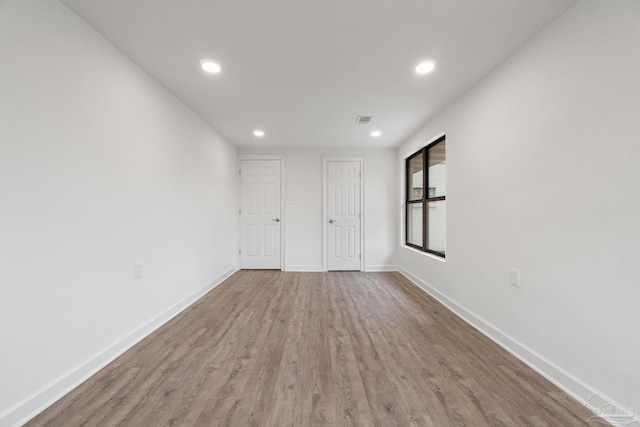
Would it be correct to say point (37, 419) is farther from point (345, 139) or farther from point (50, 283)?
point (345, 139)

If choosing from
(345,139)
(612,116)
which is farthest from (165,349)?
(345,139)

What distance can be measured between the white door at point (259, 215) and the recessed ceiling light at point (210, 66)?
264 centimetres

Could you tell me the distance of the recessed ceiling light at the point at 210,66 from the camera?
211cm

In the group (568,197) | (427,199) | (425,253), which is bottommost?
(425,253)

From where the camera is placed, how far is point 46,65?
1441 millimetres

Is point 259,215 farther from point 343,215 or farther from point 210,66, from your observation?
point 210,66

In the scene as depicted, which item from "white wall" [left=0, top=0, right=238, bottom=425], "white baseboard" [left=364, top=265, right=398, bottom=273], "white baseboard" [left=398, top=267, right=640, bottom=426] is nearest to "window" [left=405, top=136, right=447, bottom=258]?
"white baseboard" [left=364, top=265, right=398, bottom=273]

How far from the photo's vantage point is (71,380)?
5.07 feet

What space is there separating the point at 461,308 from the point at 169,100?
142 inches

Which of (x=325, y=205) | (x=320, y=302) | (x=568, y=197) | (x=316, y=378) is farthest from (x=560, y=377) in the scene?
(x=325, y=205)

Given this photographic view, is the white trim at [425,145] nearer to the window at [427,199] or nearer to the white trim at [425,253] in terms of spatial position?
the window at [427,199]

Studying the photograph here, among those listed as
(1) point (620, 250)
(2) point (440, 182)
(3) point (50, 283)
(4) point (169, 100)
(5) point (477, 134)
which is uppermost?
(4) point (169, 100)

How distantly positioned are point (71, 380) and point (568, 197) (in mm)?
3130

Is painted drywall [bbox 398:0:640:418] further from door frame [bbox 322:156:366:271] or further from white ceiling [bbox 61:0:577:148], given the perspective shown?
door frame [bbox 322:156:366:271]
